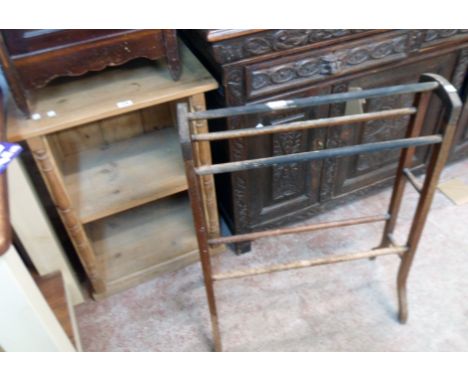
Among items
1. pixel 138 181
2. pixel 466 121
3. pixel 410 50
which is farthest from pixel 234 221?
pixel 466 121

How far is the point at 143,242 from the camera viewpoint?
1629mm

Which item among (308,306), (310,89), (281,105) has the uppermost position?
(281,105)

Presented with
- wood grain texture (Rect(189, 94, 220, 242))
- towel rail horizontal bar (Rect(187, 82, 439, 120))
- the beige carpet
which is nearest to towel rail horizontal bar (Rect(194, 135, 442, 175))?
towel rail horizontal bar (Rect(187, 82, 439, 120))

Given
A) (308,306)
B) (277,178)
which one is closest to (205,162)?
(277,178)

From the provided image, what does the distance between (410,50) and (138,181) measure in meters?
1.01

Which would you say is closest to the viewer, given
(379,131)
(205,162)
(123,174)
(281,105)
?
(281,105)

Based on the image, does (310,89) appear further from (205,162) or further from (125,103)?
(125,103)

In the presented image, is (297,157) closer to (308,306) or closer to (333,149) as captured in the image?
(333,149)

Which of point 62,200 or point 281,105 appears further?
point 62,200

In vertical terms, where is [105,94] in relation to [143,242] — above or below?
above

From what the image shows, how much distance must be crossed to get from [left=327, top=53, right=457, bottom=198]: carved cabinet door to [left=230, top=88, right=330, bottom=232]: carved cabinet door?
88 millimetres

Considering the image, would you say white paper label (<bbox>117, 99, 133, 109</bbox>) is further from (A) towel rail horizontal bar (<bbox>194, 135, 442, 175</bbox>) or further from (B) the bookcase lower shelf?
(B) the bookcase lower shelf

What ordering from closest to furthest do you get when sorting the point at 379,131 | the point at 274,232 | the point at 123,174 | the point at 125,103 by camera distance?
the point at 125,103, the point at 274,232, the point at 123,174, the point at 379,131

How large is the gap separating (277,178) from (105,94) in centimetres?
65
